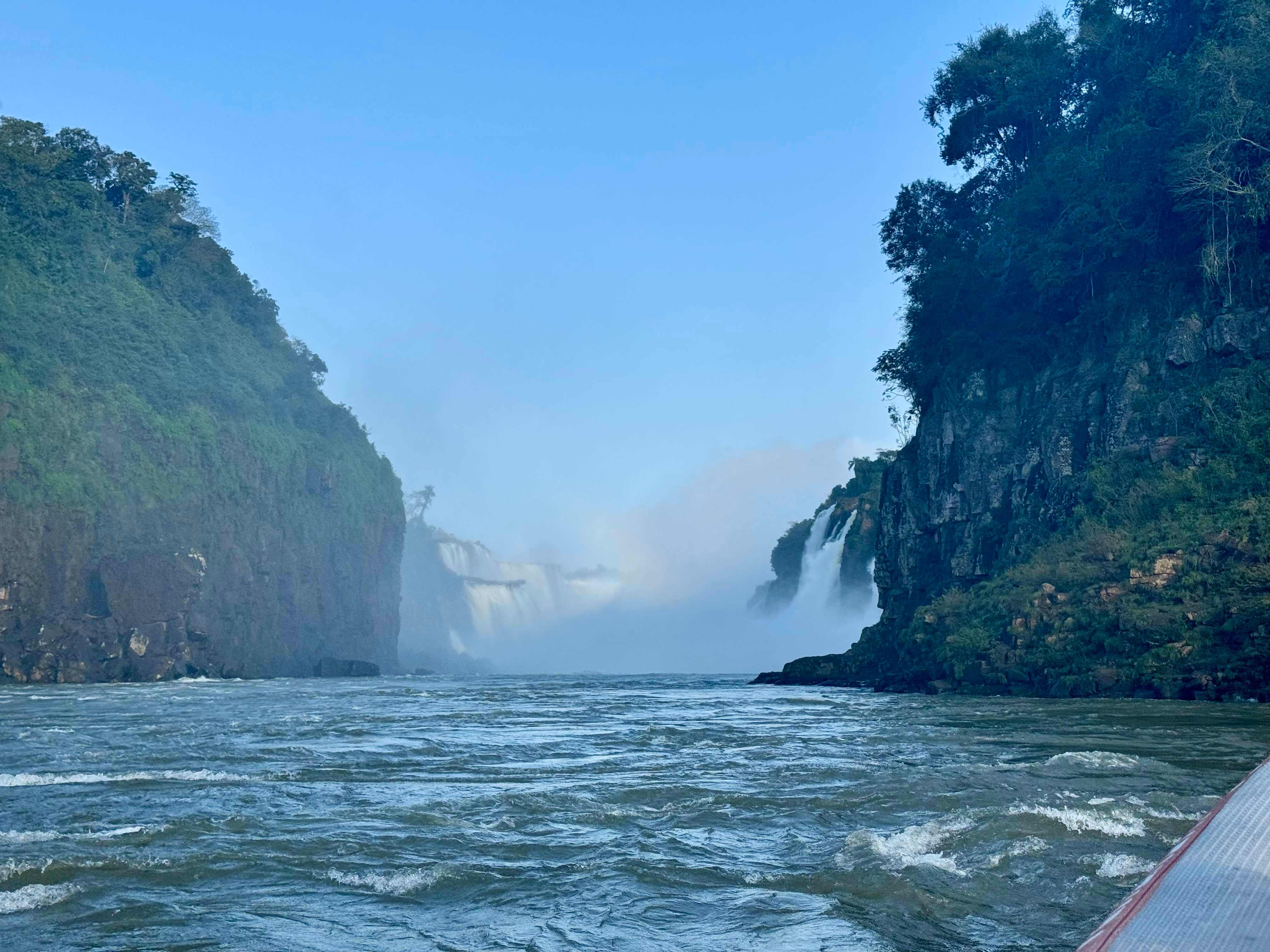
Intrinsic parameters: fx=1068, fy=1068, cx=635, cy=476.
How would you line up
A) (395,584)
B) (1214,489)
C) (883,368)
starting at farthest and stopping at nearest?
(395,584) < (883,368) < (1214,489)

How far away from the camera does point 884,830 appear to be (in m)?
8.03

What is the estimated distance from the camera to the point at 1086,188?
34.7 metres

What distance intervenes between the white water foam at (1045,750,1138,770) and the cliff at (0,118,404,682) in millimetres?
48092

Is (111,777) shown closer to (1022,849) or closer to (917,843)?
(917,843)

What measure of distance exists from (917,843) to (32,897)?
5564mm

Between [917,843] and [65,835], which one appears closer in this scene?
[917,843]

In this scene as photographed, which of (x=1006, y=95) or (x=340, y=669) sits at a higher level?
(x=1006, y=95)

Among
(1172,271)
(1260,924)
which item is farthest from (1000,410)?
(1260,924)

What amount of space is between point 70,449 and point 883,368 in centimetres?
3998

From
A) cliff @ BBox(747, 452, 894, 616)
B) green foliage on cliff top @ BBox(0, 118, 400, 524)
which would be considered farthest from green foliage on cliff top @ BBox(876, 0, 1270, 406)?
green foliage on cliff top @ BBox(0, 118, 400, 524)

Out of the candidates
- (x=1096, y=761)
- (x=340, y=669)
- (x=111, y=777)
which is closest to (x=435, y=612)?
(x=340, y=669)

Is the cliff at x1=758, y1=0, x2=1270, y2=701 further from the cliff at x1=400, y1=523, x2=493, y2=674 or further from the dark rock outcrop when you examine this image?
the cliff at x1=400, y1=523, x2=493, y2=674

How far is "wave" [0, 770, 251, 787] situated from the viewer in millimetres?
10867

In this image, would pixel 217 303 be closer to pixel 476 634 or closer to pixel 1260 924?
pixel 476 634
